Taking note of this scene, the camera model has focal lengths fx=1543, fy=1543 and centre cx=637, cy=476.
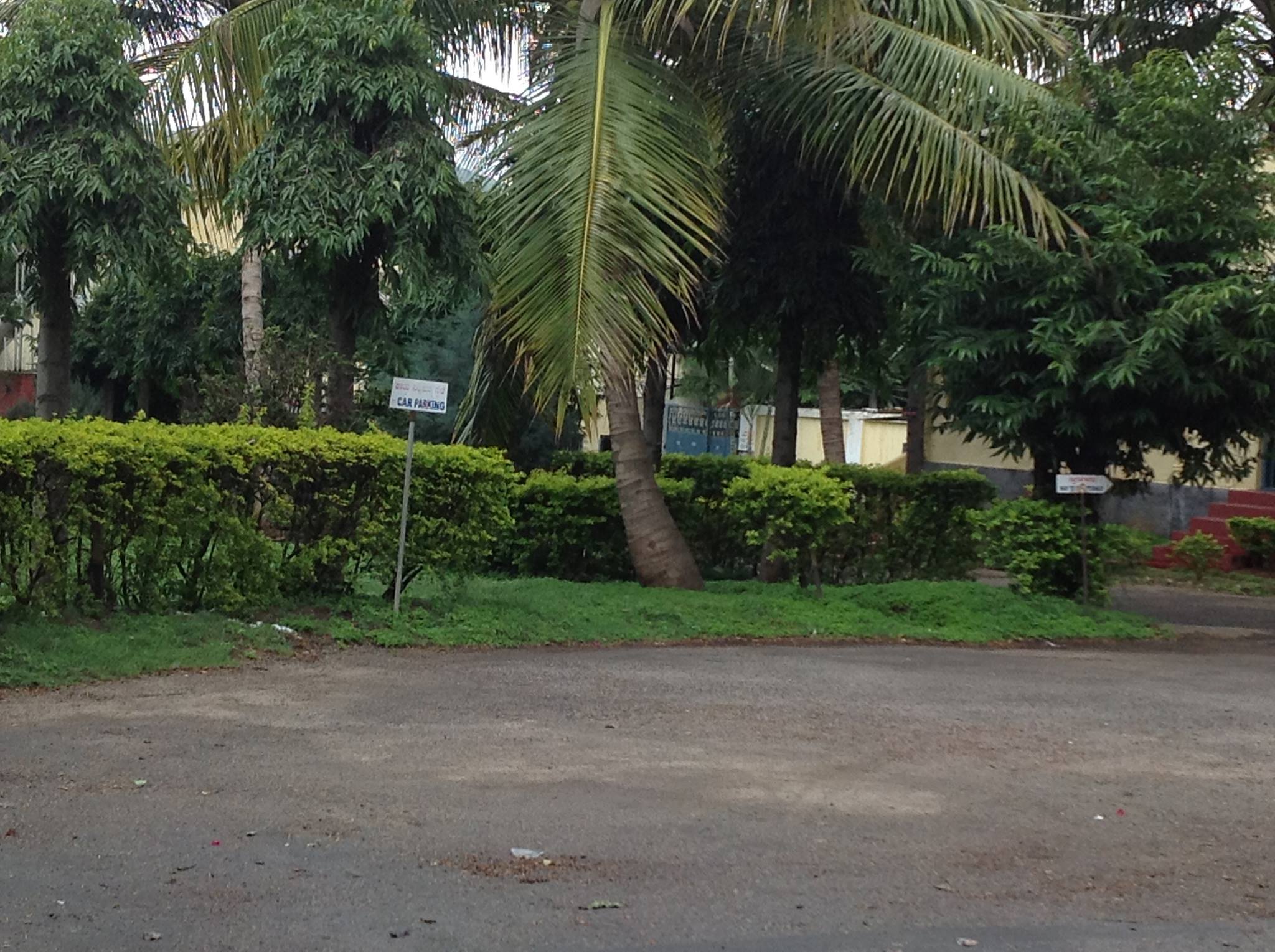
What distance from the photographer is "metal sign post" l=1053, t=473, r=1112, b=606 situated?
13.3 metres

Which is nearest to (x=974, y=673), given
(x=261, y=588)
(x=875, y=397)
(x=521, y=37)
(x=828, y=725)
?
(x=828, y=725)

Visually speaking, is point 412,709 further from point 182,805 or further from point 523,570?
point 523,570

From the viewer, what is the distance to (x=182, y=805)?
6207 mm

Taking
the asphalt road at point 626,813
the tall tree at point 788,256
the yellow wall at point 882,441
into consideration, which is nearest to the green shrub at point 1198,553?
the tall tree at point 788,256

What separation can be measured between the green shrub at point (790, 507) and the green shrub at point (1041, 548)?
4.85 feet

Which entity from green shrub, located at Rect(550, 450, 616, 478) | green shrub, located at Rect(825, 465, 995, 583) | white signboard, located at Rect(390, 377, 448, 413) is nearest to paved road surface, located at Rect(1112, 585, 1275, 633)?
green shrub, located at Rect(825, 465, 995, 583)

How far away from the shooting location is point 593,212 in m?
11.6

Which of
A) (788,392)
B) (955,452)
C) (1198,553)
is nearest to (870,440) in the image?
(955,452)

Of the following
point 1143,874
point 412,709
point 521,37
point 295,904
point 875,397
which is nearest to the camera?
point 295,904

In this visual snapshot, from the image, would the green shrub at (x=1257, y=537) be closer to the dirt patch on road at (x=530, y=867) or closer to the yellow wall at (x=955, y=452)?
the yellow wall at (x=955, y=452)

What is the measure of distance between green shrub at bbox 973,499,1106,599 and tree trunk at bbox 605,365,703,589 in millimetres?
2806

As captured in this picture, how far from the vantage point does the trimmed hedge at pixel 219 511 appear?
9.47m

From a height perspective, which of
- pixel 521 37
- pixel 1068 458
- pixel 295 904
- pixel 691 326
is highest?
pixel 521 37

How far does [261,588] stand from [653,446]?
272 inches
